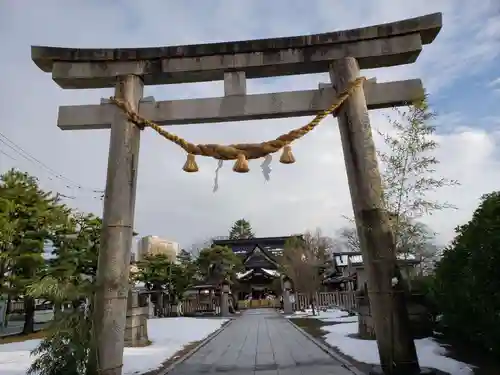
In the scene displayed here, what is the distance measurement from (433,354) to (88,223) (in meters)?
14.5

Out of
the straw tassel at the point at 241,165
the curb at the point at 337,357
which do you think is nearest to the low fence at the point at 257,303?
the curb at the point at 337,357

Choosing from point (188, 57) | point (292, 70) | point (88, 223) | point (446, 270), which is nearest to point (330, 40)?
point (292, 70)

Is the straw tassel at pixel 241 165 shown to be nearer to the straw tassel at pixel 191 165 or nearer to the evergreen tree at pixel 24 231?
the straw tassel at pixel 191 165

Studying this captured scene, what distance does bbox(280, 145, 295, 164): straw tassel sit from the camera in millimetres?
5715

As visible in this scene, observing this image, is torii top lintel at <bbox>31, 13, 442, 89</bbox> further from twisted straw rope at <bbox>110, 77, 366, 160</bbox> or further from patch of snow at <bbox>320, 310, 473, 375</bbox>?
patch of snow at <bbox>320, 310, 473, 375</bbox>

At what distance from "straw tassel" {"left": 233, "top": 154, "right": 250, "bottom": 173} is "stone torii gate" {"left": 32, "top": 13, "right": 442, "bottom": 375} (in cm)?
83

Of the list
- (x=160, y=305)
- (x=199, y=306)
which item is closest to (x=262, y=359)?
(x=160, y=305)

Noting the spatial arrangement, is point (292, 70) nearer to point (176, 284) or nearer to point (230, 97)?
point (230, 97)

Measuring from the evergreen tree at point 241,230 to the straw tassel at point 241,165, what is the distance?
51.0 m

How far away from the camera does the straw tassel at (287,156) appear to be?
571 centimetres

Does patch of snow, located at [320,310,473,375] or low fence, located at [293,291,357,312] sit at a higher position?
low fence, located at [293,291,357,312]

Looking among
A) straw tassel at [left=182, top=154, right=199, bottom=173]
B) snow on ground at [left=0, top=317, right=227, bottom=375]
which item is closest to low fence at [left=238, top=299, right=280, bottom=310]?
snow on ground at [left=0, top=317, right=227, bottom=375]

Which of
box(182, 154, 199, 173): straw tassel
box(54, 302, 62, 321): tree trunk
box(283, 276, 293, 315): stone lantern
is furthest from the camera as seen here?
box(283, 276, 293, 315): stone lantern

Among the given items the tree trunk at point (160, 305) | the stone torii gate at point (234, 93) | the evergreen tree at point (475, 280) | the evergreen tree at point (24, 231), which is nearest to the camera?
the evergreen tree at point (475, 280)
